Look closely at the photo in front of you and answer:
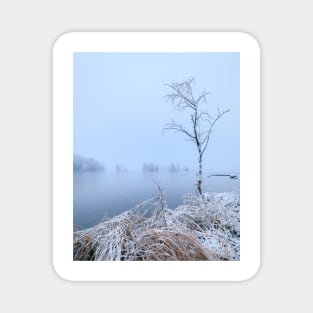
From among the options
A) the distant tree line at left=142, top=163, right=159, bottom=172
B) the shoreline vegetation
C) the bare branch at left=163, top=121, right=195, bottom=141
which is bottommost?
the shoreline vegetation

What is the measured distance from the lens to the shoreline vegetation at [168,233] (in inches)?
68.0

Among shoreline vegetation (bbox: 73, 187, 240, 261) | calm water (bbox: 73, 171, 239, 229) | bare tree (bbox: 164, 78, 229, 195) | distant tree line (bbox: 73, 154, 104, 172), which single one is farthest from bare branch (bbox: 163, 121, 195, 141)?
distant tree line (bbox: 73, 154, 104, 172)

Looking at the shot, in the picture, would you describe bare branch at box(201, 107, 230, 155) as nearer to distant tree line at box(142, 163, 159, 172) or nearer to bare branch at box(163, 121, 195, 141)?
bare branch at box(163, 121, 195, 141)

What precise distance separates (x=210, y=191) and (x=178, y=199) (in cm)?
21

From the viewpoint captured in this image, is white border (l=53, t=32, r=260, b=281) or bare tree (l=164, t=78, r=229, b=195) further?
bare tree (l=164, t=78, r=229, b=195)

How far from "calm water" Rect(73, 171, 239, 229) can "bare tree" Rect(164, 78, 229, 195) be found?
0.12 metres

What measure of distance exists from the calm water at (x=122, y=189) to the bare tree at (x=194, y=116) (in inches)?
4.9

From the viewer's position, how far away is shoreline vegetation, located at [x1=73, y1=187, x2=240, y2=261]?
1728 millimetres
